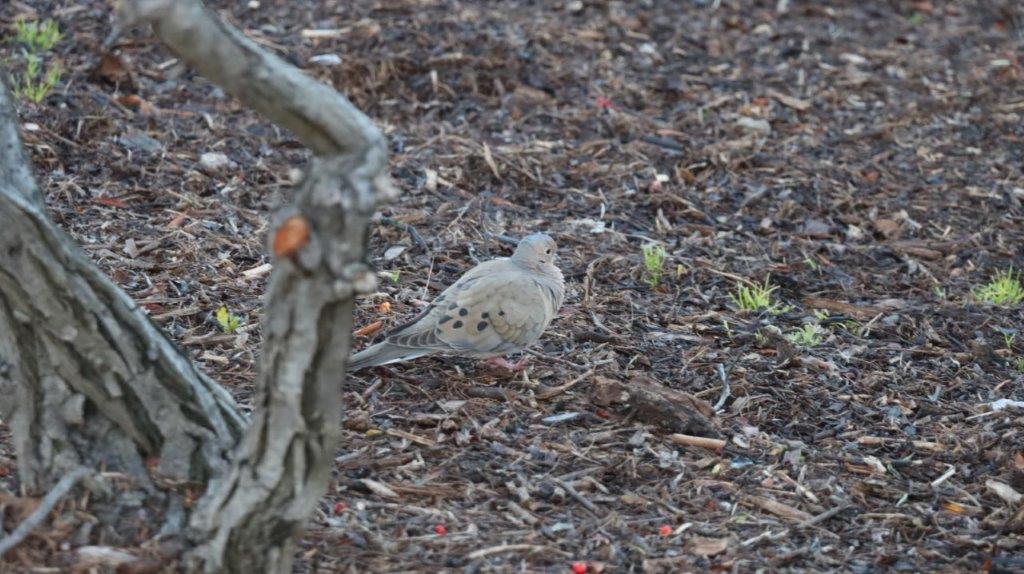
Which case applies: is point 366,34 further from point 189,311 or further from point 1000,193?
point 1000,193

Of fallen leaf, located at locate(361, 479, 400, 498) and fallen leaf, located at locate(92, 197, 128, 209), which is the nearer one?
fallen leaf, located at locate(361, 479, 400, 498)

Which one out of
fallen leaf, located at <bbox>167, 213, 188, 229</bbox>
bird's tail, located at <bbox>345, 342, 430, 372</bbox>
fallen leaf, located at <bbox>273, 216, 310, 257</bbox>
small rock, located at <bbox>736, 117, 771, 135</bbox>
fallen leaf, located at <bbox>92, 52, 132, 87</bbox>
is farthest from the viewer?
small rock, located at <bbox>736, 117, 771, 135</bbox>

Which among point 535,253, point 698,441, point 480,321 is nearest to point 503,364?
point 480,321

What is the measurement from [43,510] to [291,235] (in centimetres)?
104

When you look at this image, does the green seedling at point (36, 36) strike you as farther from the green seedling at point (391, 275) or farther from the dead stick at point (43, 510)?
the dead stick at point (43, 510)

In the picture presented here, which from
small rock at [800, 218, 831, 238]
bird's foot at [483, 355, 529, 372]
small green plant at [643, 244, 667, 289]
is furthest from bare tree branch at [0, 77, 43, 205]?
small rock at [800, 218, 831, 238]

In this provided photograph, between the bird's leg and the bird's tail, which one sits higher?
the bird's tail

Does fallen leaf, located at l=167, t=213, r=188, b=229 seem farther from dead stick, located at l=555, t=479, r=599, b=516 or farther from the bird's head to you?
dead stick, located at l=555, t=479, r=599, b=516

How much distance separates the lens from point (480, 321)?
4.40 metres

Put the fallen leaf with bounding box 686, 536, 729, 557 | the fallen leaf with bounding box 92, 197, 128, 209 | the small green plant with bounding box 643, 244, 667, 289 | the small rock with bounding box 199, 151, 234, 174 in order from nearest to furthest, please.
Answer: the fallen leaf with bounding box 686, 536, 729, 557 → the fallen leaf with bounding box 92, 197, 128, 209 → the small green plant with bounding box 643, 244, 667, 289 → the small rock with bounding box 199, 151, 234, 174

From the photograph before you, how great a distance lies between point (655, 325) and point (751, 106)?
9.75ft

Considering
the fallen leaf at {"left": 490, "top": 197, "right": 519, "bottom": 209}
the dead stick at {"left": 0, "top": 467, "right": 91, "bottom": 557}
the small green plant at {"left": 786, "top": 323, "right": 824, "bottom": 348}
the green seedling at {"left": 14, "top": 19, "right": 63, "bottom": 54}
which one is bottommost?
the small green plant at {"left": 786, "top": 323, "right": 824, "bottom": 348}

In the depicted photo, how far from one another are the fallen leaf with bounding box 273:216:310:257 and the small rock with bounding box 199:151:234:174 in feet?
12.1

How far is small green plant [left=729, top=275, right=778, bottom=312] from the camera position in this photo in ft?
17.8
